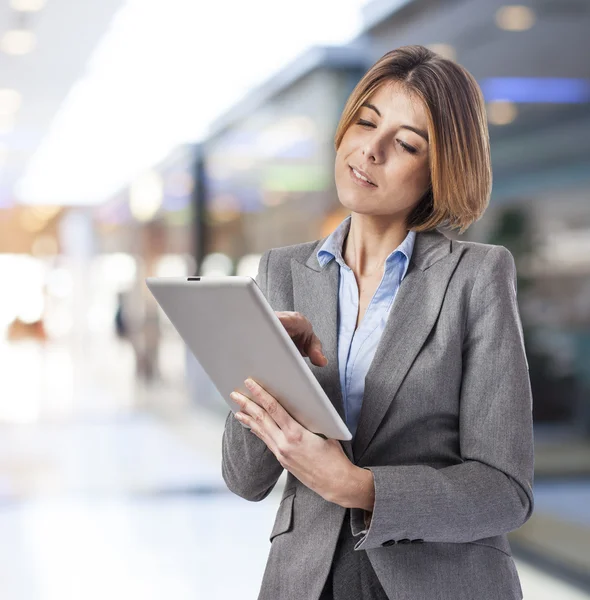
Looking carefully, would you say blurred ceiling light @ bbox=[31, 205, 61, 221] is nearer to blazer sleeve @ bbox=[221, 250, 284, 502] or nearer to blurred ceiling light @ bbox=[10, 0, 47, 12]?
blurred ceiling light @ bbox=[10, 0, 47, 12]

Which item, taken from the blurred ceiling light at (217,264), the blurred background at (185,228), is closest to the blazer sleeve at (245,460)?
the blurred background at (185,228)

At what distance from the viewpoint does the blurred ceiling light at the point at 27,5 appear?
6.68 m

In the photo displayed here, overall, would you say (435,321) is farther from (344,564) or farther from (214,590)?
(214,590)

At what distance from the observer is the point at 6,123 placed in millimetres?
11359

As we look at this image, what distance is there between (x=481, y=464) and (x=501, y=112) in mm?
4087

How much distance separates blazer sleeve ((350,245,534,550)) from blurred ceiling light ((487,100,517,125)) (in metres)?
3.88

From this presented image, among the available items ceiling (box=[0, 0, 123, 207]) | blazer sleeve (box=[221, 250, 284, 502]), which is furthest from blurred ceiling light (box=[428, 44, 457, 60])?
blazer sleeve (box=[221, 250, 284, 502])

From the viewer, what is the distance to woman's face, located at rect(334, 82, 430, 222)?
54.2 inches

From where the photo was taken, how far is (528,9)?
491 cm

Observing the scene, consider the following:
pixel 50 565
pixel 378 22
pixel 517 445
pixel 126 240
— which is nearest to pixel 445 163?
pixel 517 445

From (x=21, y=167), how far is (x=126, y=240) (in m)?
2.01

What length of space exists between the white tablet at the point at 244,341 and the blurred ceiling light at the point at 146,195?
11951mm

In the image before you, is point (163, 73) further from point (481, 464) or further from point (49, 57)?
point (481, 464)

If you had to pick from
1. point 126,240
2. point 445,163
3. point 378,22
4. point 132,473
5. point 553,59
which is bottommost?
point 132,473
